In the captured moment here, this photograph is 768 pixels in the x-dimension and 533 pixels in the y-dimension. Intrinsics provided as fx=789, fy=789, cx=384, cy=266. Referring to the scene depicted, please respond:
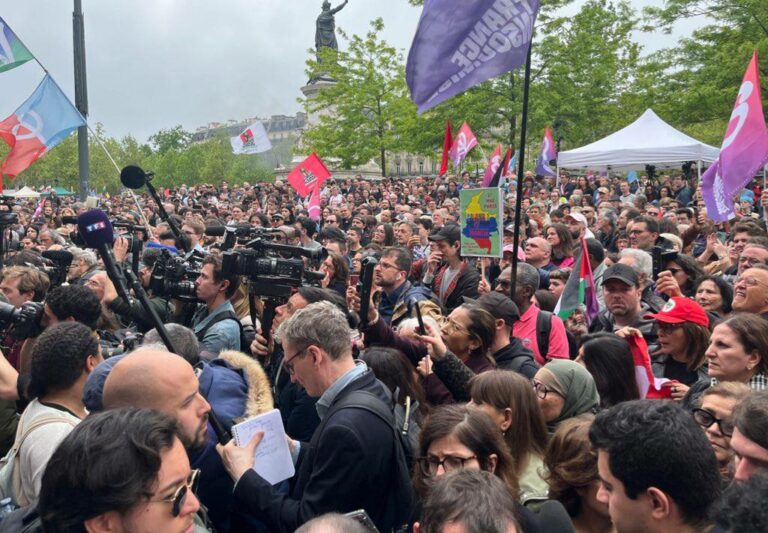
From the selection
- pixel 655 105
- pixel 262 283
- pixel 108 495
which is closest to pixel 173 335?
pixel 262 283

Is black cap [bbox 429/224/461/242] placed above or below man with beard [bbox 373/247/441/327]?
above

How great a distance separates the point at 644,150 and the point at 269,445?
1629 cm

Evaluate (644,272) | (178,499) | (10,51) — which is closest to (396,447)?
(178,499)

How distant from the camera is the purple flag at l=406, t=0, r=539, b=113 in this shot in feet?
18.9

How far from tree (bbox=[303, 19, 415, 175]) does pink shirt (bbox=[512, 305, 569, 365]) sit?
99.6 ft

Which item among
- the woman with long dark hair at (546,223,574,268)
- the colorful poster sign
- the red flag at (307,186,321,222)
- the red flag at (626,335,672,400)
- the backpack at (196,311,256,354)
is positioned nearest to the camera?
the red flag at (626,335,672,400)

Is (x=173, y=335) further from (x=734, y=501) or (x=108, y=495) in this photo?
(x=734, y=501)

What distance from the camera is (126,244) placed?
779cm

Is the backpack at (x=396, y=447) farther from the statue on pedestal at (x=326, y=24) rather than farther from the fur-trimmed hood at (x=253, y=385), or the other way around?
the statue on pedestal at (x=326, y=24)

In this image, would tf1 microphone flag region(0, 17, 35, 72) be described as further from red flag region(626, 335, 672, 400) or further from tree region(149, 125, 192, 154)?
tree region(149, 125, 192, 154)

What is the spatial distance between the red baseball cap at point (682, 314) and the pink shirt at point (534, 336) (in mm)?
940

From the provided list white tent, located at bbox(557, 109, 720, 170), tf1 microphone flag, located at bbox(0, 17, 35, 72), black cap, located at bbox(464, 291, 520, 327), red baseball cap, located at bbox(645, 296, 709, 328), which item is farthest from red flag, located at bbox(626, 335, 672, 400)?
white tent, located at bbox(557, 109, 720, 170)

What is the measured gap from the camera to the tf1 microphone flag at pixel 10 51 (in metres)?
11.3

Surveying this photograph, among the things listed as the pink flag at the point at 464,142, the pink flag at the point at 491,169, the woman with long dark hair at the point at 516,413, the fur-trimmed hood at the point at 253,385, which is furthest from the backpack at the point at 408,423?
the pink flag at the point at 464,142
